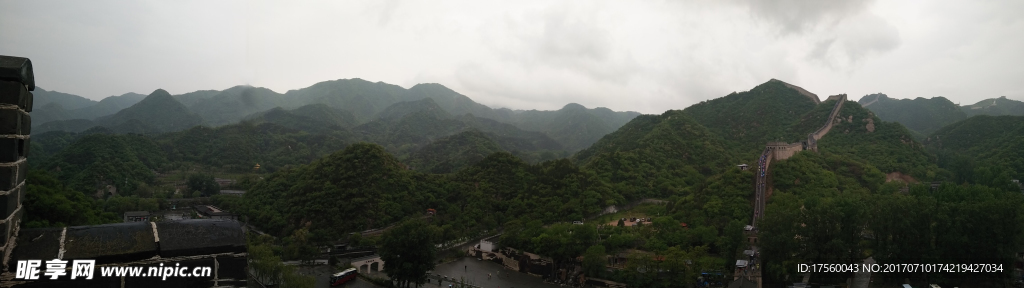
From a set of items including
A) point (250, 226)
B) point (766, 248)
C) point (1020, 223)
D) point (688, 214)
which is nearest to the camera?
point (1020, 223)

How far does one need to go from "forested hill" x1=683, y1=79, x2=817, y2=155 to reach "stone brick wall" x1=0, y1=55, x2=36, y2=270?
209ft

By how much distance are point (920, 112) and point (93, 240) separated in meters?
119

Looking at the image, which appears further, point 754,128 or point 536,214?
point 754,128

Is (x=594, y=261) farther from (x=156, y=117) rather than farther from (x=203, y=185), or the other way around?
(x=156, y=117)

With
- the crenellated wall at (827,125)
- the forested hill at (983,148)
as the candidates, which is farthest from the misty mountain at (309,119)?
the forested hill at (983,148)

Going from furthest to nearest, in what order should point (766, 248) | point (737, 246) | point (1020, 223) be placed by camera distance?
point (737, 246) < point (766, 248) < point (1020, 223)

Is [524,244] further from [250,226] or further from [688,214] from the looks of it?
[250,226]

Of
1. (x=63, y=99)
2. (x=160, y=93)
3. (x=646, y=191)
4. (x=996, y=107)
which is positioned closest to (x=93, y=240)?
(x=646, y=191)

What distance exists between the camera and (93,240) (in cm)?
500

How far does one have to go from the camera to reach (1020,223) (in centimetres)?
1986

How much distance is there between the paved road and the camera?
28359mm

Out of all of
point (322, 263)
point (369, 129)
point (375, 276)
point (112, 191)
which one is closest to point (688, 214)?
point (375, 276)

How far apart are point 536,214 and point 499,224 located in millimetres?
3549

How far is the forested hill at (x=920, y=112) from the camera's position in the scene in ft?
285
